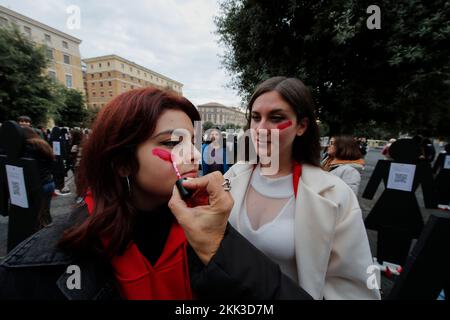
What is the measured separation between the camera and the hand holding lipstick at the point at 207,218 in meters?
0.79

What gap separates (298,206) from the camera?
1346mm

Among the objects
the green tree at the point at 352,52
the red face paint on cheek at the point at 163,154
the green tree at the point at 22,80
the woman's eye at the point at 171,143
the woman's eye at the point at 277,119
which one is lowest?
the red face paint on cheek at the point at 163,154

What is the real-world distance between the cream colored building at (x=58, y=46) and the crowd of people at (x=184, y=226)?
1025 inches

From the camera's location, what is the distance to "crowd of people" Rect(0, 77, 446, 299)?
825mm

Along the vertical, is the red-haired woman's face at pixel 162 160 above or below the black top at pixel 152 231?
above

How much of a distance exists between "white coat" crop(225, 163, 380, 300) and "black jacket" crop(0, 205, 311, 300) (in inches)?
14.5

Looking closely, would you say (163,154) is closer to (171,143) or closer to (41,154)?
(171,143)

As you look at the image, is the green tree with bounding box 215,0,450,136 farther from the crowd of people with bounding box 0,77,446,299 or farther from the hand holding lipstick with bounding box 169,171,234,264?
the hand holding lipstick with bounding box 169,171,234,264

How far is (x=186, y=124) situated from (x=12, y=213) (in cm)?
286

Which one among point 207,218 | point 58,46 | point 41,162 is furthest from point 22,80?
point 207,218

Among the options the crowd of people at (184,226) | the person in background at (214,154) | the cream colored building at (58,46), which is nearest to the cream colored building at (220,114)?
the cream colored building at (58,46)

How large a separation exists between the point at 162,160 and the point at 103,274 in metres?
0.59

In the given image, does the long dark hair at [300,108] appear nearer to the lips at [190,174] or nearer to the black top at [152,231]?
the lips at [190,174]

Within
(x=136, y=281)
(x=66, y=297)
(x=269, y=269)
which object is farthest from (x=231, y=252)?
(x=66, y=297)
